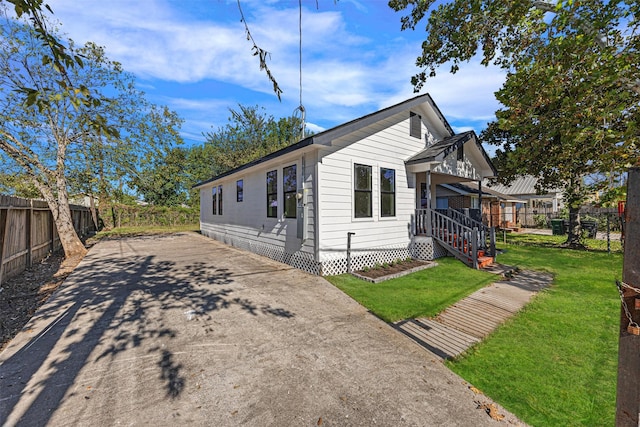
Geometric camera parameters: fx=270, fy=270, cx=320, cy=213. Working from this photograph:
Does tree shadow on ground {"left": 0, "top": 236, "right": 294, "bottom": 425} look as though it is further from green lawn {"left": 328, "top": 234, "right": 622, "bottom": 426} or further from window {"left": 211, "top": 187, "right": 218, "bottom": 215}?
window {"left": 211, "top": 187, "right": 218, "bottom": 215}

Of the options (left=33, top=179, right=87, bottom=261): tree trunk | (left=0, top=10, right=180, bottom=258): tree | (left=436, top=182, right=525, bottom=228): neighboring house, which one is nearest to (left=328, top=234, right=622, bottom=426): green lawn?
(left=436, top=182, right=525, bottom=228): neighboring house

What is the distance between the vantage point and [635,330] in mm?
1668

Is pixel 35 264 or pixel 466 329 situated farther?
pixel 35 264

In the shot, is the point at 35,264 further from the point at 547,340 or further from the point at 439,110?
the point at 439,110

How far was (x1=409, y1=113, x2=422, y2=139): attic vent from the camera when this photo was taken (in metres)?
9.05

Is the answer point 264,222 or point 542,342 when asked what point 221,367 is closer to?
point 542,342

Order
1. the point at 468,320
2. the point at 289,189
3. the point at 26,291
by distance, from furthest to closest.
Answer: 1. the point at 289,189
2. the point at 26,291
3. the point at 468,320

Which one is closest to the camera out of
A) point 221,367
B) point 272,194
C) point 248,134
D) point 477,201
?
point 221,367

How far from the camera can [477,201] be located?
1991cm

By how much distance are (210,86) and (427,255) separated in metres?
8.51

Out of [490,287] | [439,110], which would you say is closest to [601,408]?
[490,287]

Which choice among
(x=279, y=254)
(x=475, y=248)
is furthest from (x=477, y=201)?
(x=279, y=254)

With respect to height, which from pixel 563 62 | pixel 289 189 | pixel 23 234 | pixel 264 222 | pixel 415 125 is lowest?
pixel 23 234

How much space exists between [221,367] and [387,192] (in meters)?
6.65
